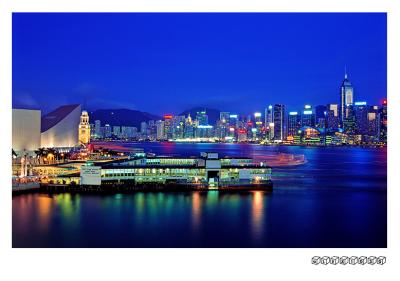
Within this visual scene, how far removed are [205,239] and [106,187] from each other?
144 inches

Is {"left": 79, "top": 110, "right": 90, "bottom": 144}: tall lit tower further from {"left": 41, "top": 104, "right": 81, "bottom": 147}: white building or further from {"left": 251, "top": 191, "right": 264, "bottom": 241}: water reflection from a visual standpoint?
{"left": 251, "top": 191, "right": 264, "bottom": 241}: water reflection

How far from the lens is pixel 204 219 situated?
5625 mm

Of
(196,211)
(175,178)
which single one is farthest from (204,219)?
(175,178)

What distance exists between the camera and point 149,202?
6.83 metres

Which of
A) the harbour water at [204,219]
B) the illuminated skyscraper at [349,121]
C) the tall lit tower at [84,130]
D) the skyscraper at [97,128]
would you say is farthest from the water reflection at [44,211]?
the skyscraper at [97,128]

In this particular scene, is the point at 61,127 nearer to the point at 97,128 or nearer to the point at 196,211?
the point at 196,211

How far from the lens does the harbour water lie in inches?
185

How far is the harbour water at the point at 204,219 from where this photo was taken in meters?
4.70

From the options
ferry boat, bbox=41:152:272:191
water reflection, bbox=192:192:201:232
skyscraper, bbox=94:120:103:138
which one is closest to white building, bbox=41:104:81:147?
ferry boat, bbox=41:152:272:191

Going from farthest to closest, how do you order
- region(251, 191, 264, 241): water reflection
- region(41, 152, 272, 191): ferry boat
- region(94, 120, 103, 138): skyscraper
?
region(94, 120, 103, 138): skyscraper < region(41, 152, 272, 191): ferry boat < region(251, 191, 264, 241): water reflection

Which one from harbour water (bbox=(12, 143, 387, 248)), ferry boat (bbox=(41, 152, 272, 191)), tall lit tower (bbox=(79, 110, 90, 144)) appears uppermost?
tall lit tower (bbox=(79, 110, 90, 144))

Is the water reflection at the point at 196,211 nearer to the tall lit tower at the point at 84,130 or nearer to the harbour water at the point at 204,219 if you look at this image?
the harbour water at the point at 204,219
